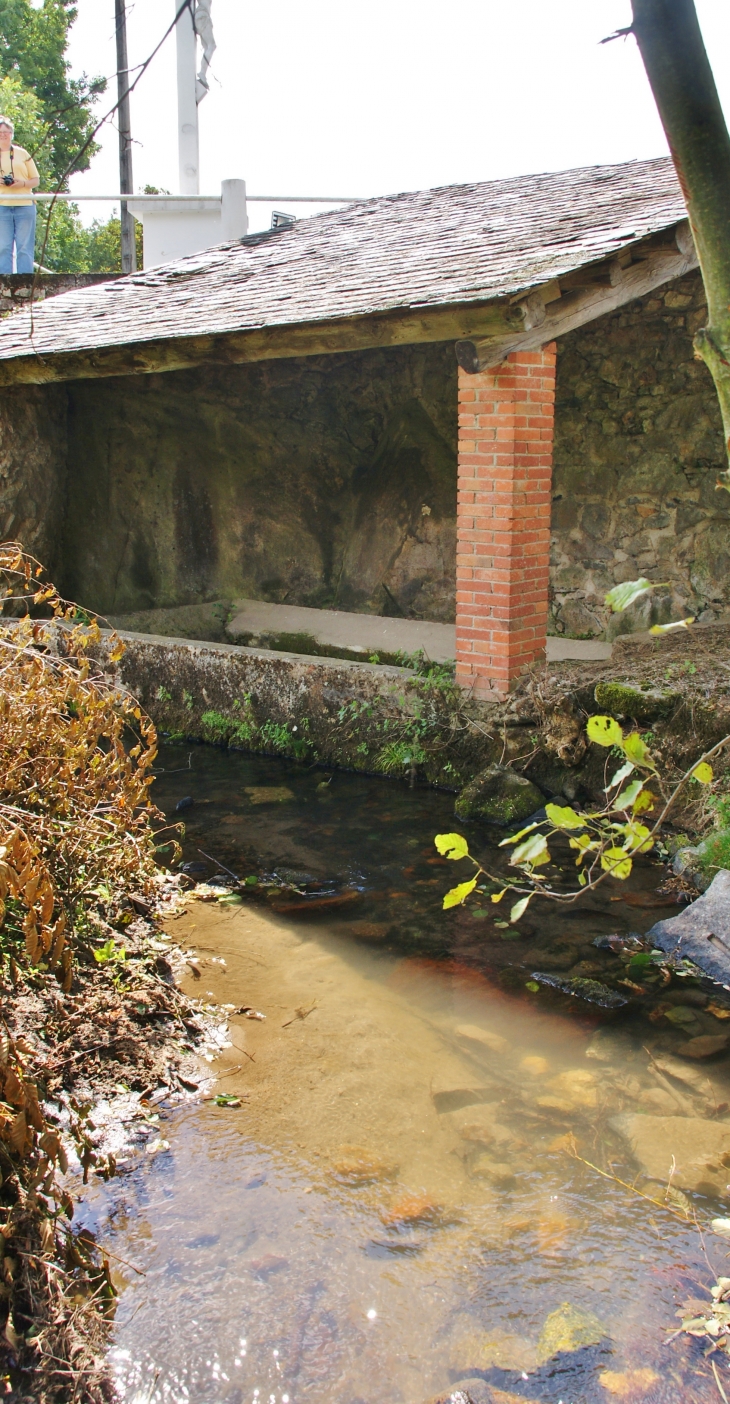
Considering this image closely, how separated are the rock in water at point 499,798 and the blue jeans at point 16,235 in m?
8.02

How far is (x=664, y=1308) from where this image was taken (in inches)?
93.7

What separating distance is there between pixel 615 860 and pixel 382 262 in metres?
5.65

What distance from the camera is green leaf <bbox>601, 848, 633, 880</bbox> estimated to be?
151 cm

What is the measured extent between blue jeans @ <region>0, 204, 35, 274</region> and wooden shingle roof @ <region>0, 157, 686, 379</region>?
2.16 m

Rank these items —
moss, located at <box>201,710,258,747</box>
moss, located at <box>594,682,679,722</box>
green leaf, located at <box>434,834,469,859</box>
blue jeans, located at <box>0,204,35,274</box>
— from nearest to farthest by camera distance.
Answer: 1. green leaf, located at <box>434,834,469,859</box>
2. moss, located at <box>594,682,679,722</box>
3. moss, located at <box>201,710,258,747</box>
4. blue jeans, located at <box>0,204,35,274</box>

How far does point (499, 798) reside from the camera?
5.56 metres

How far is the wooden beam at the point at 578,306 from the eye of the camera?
5.40m

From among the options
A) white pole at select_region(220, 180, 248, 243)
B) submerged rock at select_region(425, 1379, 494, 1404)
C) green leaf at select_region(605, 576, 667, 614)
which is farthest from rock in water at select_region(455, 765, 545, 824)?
white pole at select_region(220, 180, 248, 243)

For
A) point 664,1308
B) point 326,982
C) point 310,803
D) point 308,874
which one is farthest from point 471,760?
point 664,1308

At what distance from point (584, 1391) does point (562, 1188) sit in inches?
24.7

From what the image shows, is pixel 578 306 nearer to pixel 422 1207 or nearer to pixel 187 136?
pixel 422 1207

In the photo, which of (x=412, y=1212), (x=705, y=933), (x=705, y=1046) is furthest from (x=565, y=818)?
(x=705, y=933)

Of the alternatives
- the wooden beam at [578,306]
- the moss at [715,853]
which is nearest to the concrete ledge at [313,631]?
the wooden beam at [578,306]

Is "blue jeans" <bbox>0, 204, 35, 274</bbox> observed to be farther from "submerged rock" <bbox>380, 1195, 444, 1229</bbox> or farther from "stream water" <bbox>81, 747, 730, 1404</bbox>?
"submerged rock" <bbox>380, 1195, 444, 1229</bbox>
